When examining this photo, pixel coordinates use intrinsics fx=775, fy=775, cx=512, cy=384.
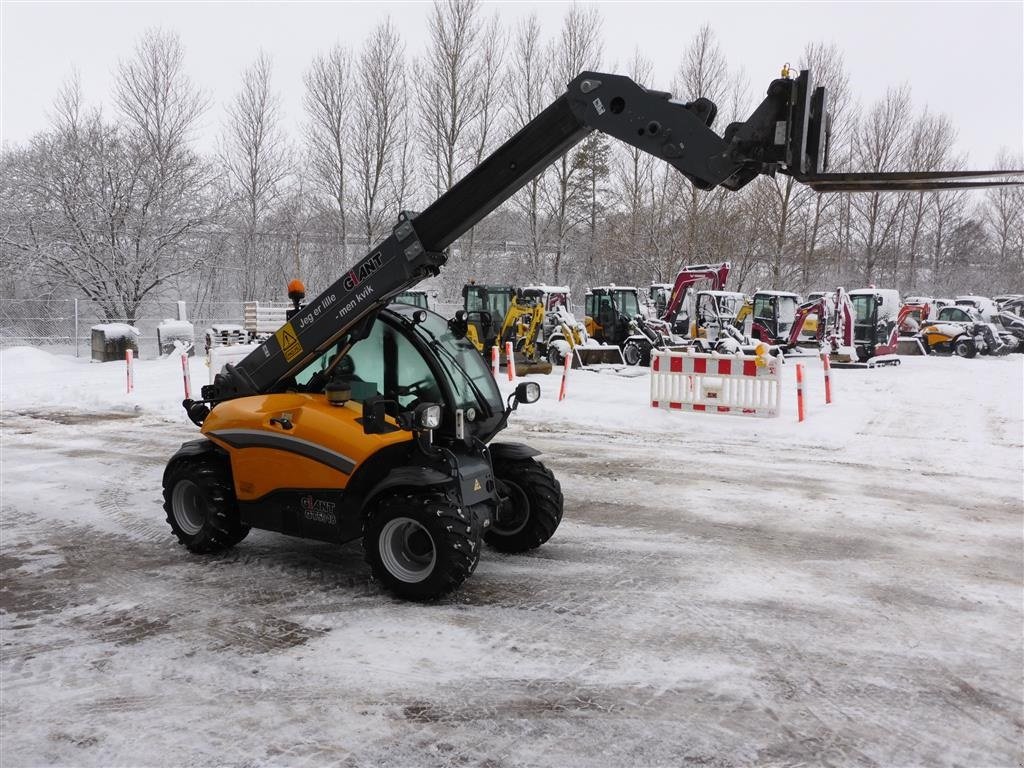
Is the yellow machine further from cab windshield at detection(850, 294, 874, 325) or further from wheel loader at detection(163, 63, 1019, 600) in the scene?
wheel loader at detection(163, 63, 1019, 600)

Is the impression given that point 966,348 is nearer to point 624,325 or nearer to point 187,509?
point 624,325

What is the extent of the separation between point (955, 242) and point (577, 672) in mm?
54019

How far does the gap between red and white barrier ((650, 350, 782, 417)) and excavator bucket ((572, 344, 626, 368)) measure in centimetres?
780

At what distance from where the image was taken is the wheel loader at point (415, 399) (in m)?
4.30

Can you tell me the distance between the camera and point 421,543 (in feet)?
16.9

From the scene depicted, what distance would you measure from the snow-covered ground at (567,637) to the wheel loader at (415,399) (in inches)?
15.4

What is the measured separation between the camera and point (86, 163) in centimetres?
2727

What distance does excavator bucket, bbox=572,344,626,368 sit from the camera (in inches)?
860

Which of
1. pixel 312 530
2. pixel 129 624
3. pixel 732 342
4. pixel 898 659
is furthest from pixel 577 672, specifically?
→ pixel 732 342

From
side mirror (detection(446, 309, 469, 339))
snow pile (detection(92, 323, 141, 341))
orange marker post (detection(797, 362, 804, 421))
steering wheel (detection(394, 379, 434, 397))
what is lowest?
orange marker post (detection(797, 362, 804, 421))

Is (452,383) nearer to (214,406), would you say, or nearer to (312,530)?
(312,530)

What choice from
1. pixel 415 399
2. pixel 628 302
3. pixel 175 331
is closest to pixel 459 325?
pixel 415 399

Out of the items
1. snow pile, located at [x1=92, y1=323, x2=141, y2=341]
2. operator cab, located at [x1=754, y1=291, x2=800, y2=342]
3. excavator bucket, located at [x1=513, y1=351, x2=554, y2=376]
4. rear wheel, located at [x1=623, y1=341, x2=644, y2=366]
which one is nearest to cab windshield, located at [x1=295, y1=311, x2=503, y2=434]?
excavator bucket, located at [x1=513, y1=351, x2=554, y2=376]

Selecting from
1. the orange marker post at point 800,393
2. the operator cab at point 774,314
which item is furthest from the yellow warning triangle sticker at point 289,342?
the operator cab at point 774,314
